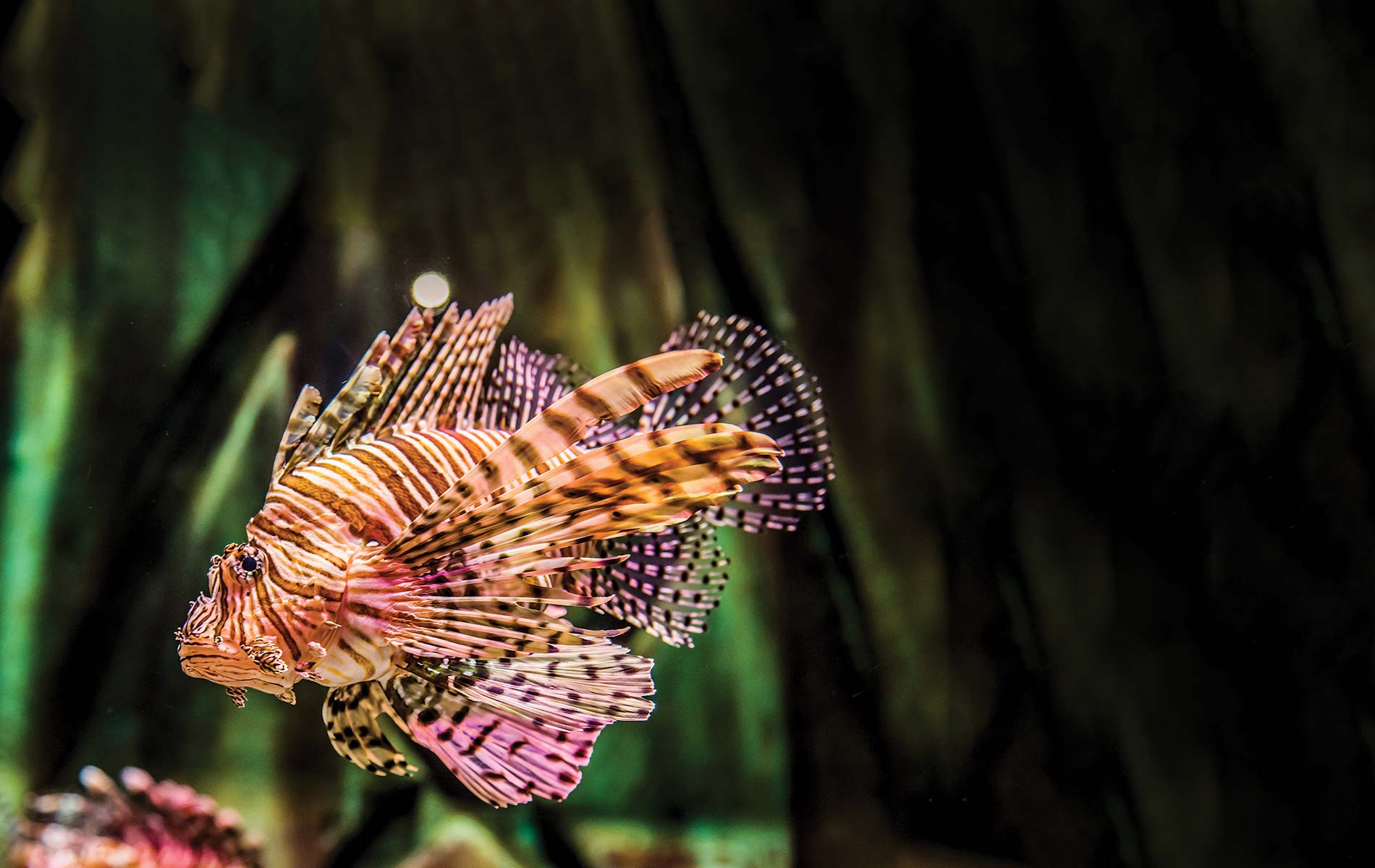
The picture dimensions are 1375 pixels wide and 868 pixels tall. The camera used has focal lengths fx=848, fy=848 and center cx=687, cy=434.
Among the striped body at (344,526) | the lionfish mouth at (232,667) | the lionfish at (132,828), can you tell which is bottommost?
the lionfish at (132,828)

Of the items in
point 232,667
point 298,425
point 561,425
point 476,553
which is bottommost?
point 232,667

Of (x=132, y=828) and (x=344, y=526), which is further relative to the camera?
(x=132, y=828)

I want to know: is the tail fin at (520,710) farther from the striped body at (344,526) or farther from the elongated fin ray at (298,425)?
the elongated fin ray at (298,425)

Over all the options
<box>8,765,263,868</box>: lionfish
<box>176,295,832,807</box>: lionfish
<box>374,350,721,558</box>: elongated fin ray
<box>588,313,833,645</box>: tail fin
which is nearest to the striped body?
<box>176,295,832,807</box>: lionfish

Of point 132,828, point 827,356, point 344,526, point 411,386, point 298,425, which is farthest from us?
point 827,356

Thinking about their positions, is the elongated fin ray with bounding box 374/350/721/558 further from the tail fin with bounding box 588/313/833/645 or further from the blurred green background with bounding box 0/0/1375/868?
the blurred green background with bounding box 0/0/1375/868

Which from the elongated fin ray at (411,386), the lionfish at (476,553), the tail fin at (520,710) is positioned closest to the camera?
the lionfish at (476,553)

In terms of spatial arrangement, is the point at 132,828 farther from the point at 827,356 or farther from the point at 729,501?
the point at 827,356

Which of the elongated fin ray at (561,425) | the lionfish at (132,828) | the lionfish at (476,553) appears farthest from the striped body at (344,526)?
the lionfish at (132,828)

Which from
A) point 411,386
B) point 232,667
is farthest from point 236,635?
point 411,386
